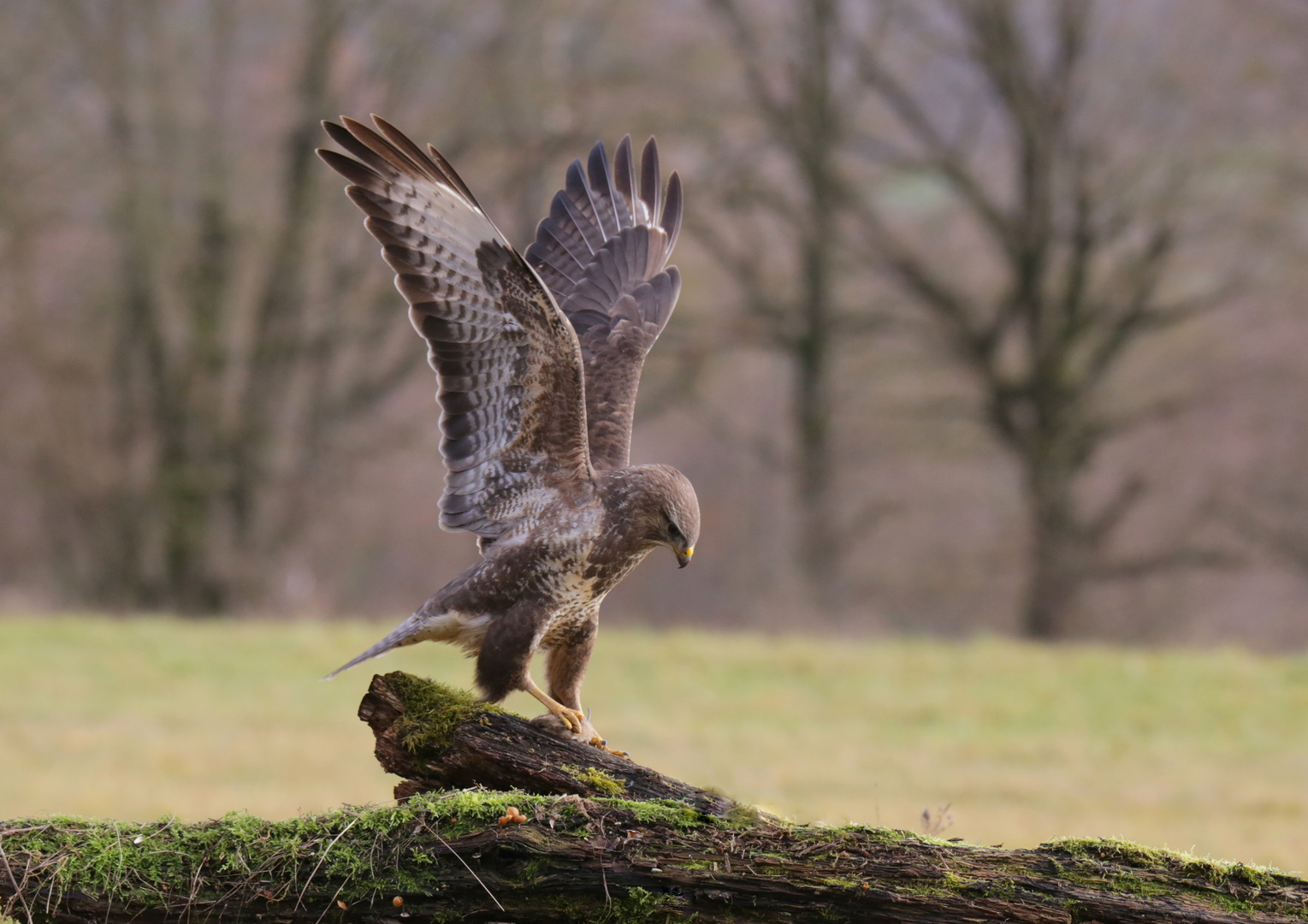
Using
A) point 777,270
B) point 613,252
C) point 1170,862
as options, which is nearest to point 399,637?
point 613,252

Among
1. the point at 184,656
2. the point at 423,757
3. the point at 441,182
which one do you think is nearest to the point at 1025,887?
the point at 423,757

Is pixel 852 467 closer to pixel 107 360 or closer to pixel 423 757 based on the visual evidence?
pixel 107 360

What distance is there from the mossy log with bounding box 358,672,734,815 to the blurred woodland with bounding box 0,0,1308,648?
15.3 meters

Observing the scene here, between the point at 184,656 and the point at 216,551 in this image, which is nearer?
the point at 184,656

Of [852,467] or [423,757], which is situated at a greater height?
[852,467]

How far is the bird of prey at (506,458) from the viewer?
450cm

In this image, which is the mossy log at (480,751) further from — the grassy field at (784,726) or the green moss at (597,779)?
the grassy field at (784,726)

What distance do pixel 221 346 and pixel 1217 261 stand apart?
1448cm

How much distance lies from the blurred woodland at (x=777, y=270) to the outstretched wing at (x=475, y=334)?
14.3 meters

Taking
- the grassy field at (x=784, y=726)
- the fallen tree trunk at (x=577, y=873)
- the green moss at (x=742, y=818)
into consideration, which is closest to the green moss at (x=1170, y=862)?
the fallen tree trunk at (x=577, y=873)

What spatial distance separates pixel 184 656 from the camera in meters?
14.5

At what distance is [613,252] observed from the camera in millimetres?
6113

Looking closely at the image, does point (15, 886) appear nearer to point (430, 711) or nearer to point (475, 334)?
point (430, 711)

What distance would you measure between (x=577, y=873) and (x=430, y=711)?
736 mm
